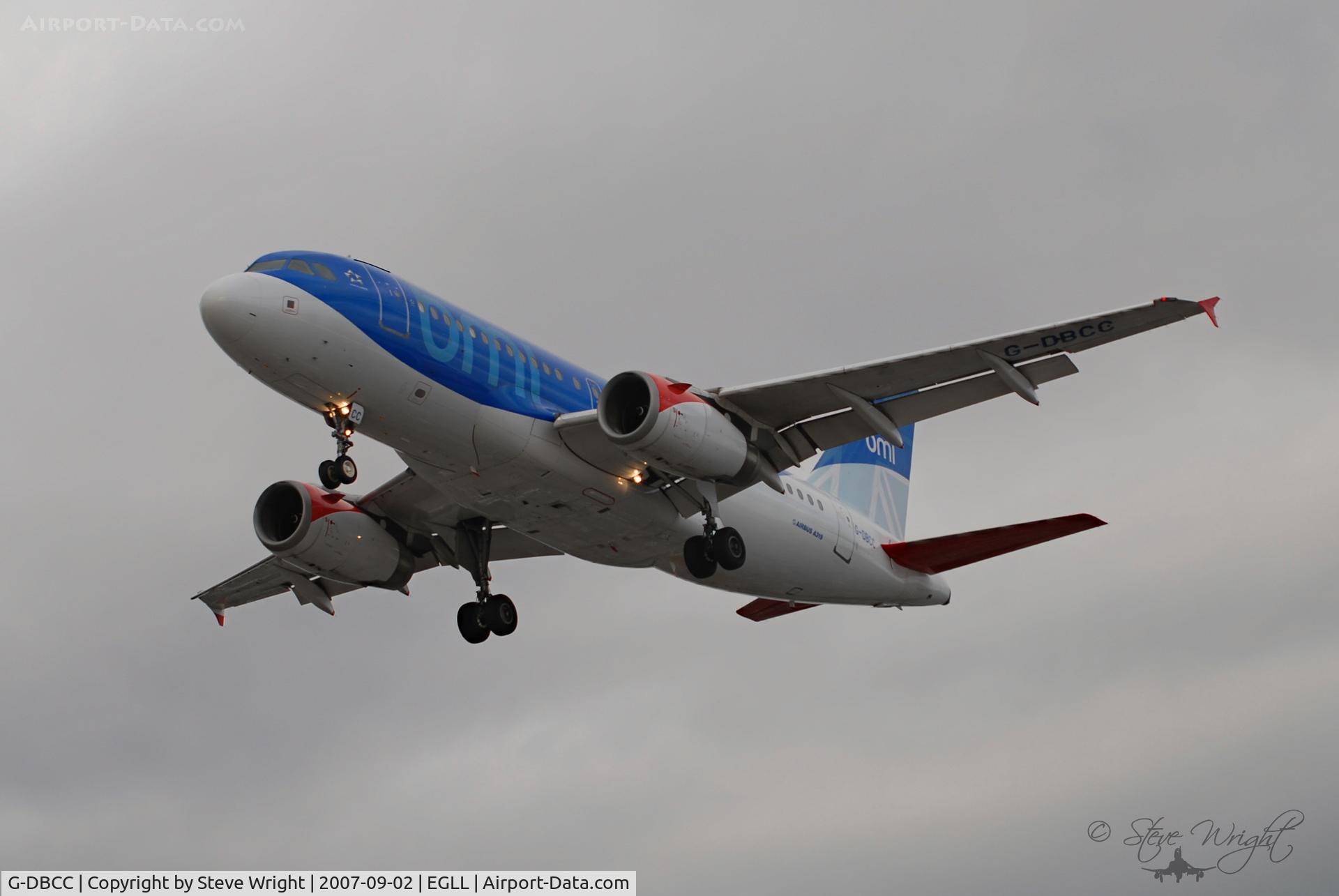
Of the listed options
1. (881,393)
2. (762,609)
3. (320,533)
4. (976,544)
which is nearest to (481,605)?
(320,533)

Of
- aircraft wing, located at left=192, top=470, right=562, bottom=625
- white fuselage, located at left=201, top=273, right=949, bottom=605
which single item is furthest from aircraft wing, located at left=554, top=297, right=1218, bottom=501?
aircraft wing, located at left=192, top=470, right=562, bottom=625

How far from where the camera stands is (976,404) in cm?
2689

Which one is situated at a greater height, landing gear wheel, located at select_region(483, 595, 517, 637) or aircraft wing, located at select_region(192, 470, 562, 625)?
aircraft wing, located at select_region(192, 470, 562, 625)

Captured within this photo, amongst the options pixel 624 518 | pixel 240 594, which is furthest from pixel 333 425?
pixel 240 594

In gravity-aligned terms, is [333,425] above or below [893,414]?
below

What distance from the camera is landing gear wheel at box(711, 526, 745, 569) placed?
1058 inches

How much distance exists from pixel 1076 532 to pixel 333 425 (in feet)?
48.3

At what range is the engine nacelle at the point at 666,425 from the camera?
24.5m

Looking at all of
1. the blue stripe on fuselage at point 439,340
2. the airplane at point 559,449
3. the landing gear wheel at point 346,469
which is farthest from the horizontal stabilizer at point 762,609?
the landing gear wheel at point 346,469

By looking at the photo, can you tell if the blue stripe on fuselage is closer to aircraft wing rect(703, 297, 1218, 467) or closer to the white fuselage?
the white fuselage

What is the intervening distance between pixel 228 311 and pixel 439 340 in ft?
11.7

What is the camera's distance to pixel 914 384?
26000mm

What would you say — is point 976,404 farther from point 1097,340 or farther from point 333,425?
point 333,425

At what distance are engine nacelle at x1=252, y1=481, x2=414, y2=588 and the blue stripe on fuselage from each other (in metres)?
6.40
